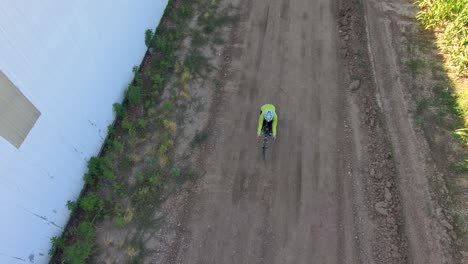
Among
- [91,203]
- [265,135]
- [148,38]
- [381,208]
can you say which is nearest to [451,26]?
[381,208]

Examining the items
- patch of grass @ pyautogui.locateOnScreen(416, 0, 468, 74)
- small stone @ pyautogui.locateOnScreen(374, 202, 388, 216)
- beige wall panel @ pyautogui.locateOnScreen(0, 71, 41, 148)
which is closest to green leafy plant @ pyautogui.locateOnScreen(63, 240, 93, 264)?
beige wall panel @ pyautogui.locateOnScreen(0, 71, 41, 148)

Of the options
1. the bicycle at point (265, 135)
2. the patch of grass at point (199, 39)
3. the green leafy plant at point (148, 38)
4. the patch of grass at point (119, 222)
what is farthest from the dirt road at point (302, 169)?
the green leafy plant at point (148, 38)

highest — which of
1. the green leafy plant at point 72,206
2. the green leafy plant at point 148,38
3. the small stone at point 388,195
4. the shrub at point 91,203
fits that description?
the green leafy plant at point 148,38

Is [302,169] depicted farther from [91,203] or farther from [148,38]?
[148,38]

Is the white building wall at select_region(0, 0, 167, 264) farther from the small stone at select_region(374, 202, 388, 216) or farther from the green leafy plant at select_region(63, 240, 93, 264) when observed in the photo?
the small stone at select_region(374, 202, 388, 216)

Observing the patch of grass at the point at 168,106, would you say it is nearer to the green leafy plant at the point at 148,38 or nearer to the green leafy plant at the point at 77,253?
the green leafy plant at the point at 148,38
